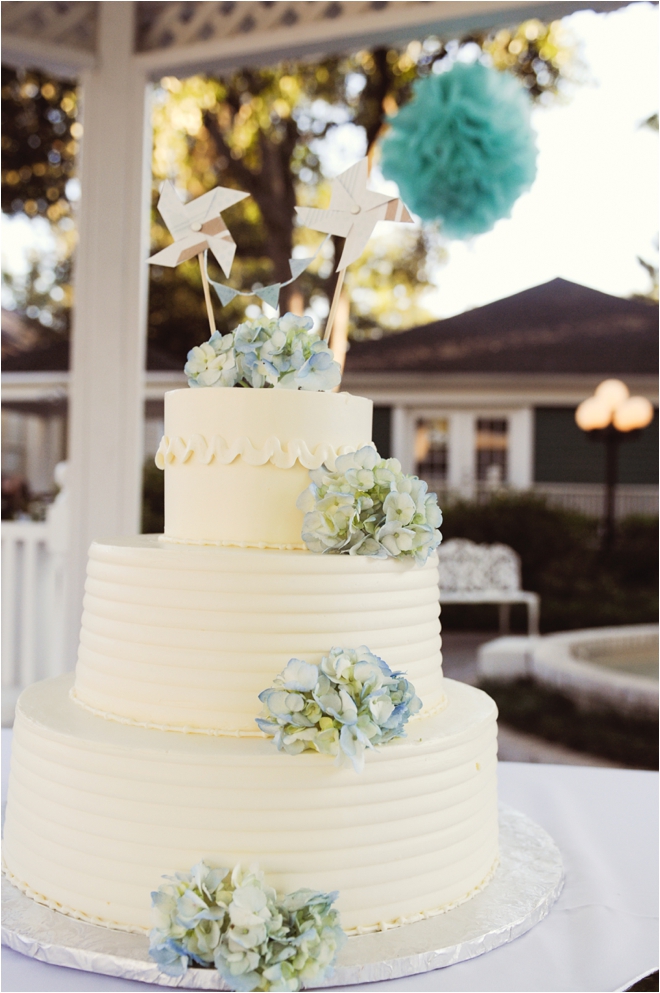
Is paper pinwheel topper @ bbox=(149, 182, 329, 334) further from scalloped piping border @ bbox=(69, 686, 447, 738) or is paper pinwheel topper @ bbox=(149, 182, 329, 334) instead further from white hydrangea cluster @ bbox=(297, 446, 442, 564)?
scalloped piping border @ bbox=(69, 686, 447, 738)

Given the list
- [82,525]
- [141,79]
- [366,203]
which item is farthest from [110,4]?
[366,203]

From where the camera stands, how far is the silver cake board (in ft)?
3.78

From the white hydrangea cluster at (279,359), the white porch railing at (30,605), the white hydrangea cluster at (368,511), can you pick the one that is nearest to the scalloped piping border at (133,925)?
the white hydrangea cluster at (368,511)

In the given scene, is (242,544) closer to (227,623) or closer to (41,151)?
(227,623)

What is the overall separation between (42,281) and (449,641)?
3242 mm

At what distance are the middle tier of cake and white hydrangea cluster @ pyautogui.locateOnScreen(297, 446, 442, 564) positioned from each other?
3 centimetres

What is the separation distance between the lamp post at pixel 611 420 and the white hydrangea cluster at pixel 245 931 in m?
5.01

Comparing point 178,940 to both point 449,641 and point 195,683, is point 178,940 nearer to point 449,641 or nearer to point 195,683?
point 195,683

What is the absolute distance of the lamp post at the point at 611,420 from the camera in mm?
5777

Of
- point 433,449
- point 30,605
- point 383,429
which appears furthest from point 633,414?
point 30,605

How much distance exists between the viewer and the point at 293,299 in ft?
17.6

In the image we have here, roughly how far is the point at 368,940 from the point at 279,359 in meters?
0.92

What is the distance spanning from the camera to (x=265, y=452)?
1.47m

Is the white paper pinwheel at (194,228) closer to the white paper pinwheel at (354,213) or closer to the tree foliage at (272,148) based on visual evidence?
the white paper pinwheel at (354,213)
